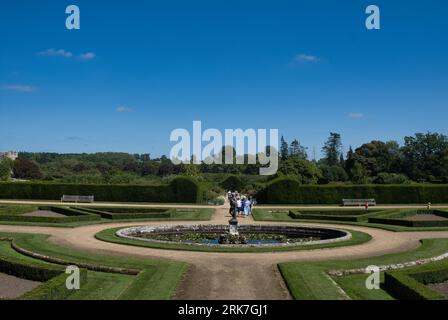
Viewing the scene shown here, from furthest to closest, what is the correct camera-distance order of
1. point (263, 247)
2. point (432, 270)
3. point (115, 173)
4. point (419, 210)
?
1. point (115, 173)
2. point (419, 210)
3. point (263, 247)
4. point (432, 270)

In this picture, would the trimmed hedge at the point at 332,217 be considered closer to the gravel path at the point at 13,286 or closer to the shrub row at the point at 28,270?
the shrub row at the point at 28,270

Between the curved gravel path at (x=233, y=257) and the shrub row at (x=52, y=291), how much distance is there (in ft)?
9.79

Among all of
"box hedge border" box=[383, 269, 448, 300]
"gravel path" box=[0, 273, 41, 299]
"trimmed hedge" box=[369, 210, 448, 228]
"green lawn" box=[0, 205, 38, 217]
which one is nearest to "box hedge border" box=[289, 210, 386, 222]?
"trimmed hedge" box=[369, 210, 448, 228]

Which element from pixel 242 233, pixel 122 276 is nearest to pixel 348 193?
pixel 242 233

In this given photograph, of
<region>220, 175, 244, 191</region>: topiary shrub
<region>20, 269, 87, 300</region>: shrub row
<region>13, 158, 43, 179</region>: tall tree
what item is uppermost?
<region>13, 158, 43, 179</region>: tall tree

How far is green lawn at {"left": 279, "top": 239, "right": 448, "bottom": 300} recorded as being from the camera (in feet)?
40.0

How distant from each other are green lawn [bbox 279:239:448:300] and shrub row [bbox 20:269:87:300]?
19.7ft

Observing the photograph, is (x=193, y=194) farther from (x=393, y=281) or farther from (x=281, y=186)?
(x=393, y=281)

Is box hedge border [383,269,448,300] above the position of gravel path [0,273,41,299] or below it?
above

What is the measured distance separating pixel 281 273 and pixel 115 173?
4711 centimetres

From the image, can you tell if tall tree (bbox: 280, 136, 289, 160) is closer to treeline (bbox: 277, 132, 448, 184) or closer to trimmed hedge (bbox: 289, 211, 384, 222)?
treeline (bbox: 277, 132, 448, 184)

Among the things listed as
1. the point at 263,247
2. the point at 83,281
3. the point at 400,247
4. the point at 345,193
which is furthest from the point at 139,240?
the point at 345,193

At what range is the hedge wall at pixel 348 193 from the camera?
40812 millimetres

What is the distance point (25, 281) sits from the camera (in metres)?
14.5
